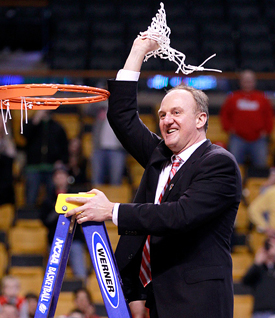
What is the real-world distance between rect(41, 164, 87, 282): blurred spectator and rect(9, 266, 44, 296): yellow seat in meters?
0.46

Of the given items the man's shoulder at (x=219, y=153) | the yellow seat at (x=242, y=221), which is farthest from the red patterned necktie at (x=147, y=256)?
the yellow seat at (x=242, y=221)

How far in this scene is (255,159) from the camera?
7.61 metres

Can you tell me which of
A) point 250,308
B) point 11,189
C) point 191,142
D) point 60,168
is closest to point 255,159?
point 250,308

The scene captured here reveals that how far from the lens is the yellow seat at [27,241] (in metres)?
7.12

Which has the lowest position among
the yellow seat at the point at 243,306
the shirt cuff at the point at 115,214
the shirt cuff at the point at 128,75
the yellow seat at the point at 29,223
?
the yellow seat at the point at 243,306

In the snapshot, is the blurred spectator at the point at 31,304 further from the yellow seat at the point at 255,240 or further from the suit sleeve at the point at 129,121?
the suit sleeve at the point at 129,121

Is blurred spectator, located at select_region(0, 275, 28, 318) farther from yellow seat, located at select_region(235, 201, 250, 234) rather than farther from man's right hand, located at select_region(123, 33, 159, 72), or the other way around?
man's right hand, located at select_region(123, 33, 159, 72)

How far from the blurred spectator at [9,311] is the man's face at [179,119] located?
3521 mm

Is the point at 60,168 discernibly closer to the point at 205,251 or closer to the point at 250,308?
the point at 250,308

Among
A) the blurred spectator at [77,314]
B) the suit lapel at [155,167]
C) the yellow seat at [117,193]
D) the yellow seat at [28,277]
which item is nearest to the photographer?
the suit lapel at [155,167]

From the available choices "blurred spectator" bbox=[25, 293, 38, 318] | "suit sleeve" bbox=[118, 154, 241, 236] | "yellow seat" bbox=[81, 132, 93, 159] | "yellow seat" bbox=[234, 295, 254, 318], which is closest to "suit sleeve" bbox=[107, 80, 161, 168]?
"suit sleeve" bbox=[118, 154, 241, 236]

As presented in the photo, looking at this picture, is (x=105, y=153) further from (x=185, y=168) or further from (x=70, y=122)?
(x=185, y=168)

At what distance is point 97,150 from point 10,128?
4.90 ft

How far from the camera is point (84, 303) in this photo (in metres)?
5.63
